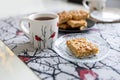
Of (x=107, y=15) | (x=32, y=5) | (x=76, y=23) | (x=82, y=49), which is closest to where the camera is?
(x=82, y=49)

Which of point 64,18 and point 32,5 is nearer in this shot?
point 64,18

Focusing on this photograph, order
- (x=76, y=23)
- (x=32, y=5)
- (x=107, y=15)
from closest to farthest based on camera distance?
(x=76, y=23), (x=107, y=15), (x=32, y=5)

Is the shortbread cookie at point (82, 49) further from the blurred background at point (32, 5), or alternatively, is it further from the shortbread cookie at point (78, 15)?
the blurred background at point (32, 5)

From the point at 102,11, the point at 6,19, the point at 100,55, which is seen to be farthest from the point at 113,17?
A: the point at 6,19

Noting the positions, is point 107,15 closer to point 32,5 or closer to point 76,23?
point 76,23

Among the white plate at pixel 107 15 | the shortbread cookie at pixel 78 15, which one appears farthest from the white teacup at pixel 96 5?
the shortbread cookie at pixel 78 15

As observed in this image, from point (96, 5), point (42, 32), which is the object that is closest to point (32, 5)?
point (96, 5)
